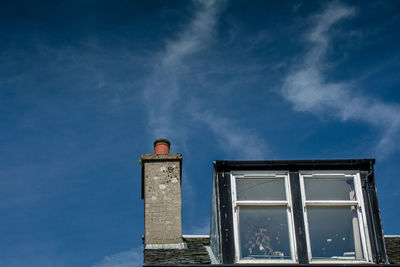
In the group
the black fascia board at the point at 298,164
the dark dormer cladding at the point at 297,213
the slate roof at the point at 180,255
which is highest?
the black fascia board at the point at 298,164

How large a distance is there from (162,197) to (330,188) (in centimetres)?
398

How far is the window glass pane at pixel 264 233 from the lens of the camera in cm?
1078

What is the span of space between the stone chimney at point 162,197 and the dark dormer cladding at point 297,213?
4.63ft

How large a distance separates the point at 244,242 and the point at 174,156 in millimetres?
3669

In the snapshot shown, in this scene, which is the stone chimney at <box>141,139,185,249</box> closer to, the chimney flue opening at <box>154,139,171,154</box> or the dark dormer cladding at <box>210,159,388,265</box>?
the chimney flue opening at <box>154,139,171,154</box>

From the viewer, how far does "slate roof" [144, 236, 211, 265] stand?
1072 cm

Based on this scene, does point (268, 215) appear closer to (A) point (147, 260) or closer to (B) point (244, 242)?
(B) point (244, 242)

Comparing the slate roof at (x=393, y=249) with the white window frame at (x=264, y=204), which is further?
the slate roof at (x=393, y=249)

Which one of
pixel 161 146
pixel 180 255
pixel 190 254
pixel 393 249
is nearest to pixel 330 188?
pixel 393 249

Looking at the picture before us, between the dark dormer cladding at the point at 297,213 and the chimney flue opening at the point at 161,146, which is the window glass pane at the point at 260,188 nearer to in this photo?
the dark dormer cladding at the point at 297,213

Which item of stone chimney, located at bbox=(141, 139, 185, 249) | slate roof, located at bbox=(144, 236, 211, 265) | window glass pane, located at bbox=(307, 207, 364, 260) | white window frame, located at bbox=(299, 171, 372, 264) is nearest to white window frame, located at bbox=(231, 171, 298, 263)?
white window frame, located at bbox=(299, 171, 372, 264)

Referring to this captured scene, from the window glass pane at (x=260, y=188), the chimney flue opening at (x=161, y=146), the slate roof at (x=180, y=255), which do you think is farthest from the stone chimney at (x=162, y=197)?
the window glass pane at (x=260, y=188)

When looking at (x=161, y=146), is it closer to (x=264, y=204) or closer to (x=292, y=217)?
(x=264, y=204)

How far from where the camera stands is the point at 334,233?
1100cm
